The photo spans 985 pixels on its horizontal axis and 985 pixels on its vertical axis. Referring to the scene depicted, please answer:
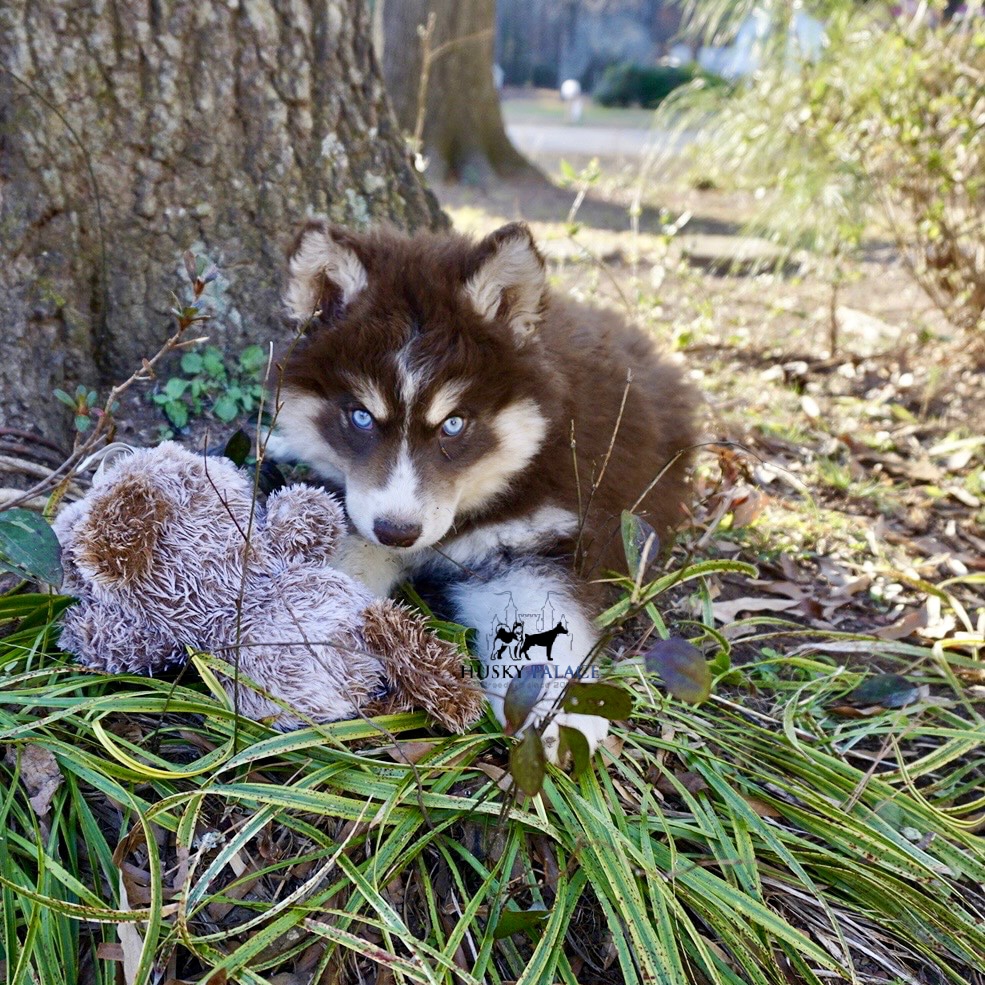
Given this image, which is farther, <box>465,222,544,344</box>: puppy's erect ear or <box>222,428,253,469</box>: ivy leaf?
<box>222,428,253,469</box>: ivy leaf

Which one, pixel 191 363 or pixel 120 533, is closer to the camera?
pixel 120 533

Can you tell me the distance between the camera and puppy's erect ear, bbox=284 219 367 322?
2695 mm

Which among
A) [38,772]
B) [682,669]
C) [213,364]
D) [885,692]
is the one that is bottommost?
[885,692]

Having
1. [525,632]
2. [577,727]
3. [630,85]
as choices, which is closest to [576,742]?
[577,727]

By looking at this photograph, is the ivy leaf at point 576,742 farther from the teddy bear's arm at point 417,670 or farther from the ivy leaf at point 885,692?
the ivy leaf at point 885,692

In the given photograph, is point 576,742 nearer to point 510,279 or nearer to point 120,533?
point 120,533

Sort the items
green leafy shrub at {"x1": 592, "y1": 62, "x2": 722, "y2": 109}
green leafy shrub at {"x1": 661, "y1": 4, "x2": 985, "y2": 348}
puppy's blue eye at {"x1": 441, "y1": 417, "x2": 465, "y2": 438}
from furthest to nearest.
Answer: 1. green leafy shrub at {"x1": 592, "y1": 62, "x2": 722, "y2": 109}
2. green leafy shrub at {"x1": 661, "y1": 4, "x2": 985, "y2": 348}
3. puppy's blue eye at {"x1": 441, "y1": 417, "x2": 465, "y2": 438}

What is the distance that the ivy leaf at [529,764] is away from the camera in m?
1.76

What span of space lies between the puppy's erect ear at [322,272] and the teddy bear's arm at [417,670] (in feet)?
3.09

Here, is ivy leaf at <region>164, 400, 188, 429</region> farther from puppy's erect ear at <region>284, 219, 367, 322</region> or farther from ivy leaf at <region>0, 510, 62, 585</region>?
ivy leaf at <region>0, 510, 62, 585</region>

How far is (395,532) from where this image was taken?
8.30ft

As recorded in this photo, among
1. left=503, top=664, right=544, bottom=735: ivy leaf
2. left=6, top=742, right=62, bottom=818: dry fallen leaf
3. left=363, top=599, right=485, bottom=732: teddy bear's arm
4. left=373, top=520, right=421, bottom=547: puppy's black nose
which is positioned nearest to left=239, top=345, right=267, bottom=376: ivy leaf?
left=373, top=520, right=421, bottom=547: puppy's black nose

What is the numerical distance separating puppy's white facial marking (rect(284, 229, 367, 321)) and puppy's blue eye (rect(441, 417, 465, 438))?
1.54 ft

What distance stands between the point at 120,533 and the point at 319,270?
98cm
